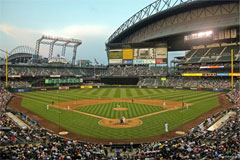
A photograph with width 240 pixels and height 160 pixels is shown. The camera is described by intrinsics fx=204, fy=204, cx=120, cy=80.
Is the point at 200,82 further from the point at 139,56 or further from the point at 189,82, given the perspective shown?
the point at 139,56

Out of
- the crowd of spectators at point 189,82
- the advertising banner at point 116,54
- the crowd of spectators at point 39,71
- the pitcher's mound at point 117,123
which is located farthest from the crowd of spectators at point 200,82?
the pitcher's mound at point 117,123

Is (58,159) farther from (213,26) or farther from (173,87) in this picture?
(213,26)

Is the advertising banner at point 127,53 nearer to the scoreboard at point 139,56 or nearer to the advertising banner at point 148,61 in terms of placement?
the scoreboard at point 139,56

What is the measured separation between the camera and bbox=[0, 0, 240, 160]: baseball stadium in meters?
16.0

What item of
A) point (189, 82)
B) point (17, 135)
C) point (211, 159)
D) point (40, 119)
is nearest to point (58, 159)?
point (17, 135)

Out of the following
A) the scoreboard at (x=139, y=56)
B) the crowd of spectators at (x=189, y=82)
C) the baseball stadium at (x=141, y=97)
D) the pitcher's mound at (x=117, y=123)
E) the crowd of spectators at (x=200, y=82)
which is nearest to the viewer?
the baseball stadium at (x=141, y=97)

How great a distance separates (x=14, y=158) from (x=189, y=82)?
7016 cm

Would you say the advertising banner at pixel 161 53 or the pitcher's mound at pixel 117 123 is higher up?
the advertising banner at pixel 161 53

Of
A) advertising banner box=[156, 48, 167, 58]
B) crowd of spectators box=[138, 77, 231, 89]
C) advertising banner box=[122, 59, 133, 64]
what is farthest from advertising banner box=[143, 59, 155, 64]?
crowd of spectators box=[138, 77, 231, 89]

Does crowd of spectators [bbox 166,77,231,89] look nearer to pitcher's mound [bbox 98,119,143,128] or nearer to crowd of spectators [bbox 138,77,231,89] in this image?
crowd of spectators [bbox 138,77,231,89]

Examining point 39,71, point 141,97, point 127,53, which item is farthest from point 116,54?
point 141,97

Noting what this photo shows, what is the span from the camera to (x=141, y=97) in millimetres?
Answer: 51156

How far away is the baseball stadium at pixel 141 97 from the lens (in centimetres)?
1605

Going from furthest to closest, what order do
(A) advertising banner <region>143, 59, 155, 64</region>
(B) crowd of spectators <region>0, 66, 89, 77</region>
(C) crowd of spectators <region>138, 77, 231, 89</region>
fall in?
(A) advertising banner <region>143, 59, 155, 64</region>, (B) crowd of spectators <region>0, 66, 89, 77</region>, (C) crowd of spectators <region>138, 77, 231, 89</region>
